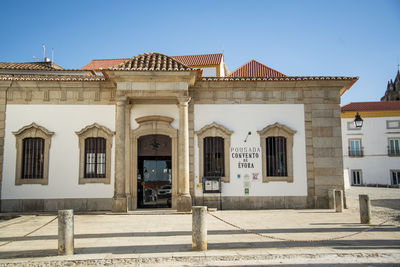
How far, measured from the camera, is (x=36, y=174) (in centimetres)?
1367

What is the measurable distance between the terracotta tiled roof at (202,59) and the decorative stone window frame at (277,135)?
51.6ft

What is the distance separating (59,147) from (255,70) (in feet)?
50.4

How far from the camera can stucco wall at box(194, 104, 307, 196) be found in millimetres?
13836

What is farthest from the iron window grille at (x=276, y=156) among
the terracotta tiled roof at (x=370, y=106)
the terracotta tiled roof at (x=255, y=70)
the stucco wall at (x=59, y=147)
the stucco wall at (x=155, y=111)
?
the terracotta tiled roof at (x=370, y=106)

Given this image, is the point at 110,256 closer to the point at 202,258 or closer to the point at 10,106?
the point at 202,258

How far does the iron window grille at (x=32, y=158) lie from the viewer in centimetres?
1369

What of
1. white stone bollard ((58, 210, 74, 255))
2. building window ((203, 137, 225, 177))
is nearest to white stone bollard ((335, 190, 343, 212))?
building window ((203, 137, 225, 177))

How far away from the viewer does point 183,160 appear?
12.9 metres

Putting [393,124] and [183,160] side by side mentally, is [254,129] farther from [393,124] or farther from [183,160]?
[393,124]

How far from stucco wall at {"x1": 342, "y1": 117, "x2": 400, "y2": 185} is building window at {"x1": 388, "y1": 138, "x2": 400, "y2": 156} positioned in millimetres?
474

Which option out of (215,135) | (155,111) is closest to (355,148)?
(215,135)

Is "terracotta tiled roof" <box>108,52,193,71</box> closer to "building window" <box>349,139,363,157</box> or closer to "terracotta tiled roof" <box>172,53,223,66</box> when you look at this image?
"terracotta tiled roof" <box>172,53,223,66</box>

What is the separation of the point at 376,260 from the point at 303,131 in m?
8.49

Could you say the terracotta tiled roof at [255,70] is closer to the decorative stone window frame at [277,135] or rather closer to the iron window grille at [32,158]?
the decorative stone window frame at [277,135]
